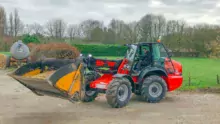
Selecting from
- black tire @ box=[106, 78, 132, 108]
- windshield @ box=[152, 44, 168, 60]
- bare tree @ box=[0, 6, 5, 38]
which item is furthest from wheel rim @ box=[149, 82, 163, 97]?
bare tree @ box=[0, 6, 5, 38]

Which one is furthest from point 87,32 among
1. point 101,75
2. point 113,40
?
point 101,75

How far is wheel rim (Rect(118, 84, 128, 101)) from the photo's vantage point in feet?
30.7

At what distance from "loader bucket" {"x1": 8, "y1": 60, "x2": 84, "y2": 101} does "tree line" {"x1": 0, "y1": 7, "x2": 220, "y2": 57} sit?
119 feet

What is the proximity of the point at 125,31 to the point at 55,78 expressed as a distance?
44.2 metres

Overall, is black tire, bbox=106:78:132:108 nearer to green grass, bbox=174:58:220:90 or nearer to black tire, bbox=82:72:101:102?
black tire, bbox=82:72:101:102

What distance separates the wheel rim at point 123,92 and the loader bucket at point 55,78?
1447 mm

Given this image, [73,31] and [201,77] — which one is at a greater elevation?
[73,31]

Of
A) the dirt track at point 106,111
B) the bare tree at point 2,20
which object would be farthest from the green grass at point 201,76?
the bare tree at point 2,20

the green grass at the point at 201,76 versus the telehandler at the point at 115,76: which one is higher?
the telehandler at the point at 115,76

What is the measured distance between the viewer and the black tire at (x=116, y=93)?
9.01 meters

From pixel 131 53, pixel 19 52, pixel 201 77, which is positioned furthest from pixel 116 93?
pixel 19 52

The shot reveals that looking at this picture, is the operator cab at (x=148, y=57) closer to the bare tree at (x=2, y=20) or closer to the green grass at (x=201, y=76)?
the green grass at (x=201, y=76)

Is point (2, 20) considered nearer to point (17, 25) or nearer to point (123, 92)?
point (17, 25)

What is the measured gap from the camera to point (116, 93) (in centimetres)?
902
